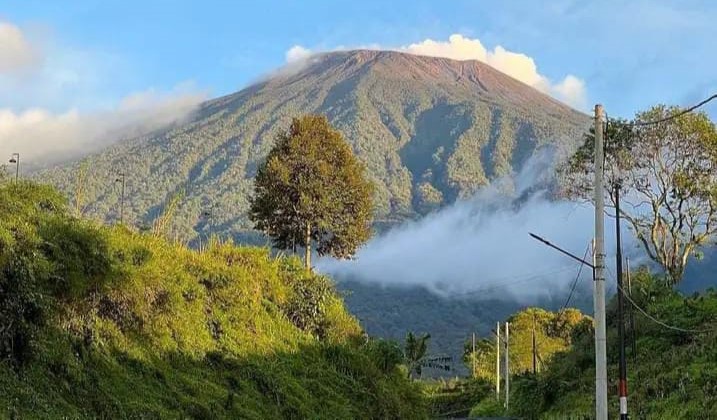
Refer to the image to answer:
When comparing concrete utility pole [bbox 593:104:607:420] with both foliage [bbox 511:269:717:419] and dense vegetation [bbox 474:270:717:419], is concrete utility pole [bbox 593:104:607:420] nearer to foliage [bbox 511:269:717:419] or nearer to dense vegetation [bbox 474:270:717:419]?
dense vegetation [bbox 474:270:717:419]

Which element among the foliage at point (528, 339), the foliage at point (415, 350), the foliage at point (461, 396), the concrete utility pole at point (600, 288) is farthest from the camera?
A: the foliage at point (528, 339)

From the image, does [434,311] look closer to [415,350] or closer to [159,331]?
[415,350]

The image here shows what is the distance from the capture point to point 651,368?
98.5 ft

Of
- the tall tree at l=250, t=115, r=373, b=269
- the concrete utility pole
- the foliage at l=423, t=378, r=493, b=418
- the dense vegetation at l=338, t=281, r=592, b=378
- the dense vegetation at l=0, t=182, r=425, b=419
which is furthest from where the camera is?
the dense vegetation at l=338, t=281, r=592, b=378

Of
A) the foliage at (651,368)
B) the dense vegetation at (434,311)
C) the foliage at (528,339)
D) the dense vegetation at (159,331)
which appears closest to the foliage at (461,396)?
the foliage at (528,339)

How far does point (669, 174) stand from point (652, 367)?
834 centimetres

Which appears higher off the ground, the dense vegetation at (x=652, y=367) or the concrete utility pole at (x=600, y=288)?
the concrete utility pole at (x=600, y=288)

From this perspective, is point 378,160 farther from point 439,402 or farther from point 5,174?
point 5,174

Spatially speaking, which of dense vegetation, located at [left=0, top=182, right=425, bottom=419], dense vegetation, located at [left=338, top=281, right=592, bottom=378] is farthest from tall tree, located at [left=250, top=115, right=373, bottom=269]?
dense vegetation, located at [left=338, top=281, right=592, bottom=378]

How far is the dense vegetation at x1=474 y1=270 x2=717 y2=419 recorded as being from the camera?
24188mm

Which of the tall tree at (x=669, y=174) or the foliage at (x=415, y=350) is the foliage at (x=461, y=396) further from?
the tall tree at (x=669, y=174)

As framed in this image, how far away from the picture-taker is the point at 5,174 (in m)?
12.6

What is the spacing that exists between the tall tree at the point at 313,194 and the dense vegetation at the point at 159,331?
18.8ft

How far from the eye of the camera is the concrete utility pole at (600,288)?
12969 millimetres
